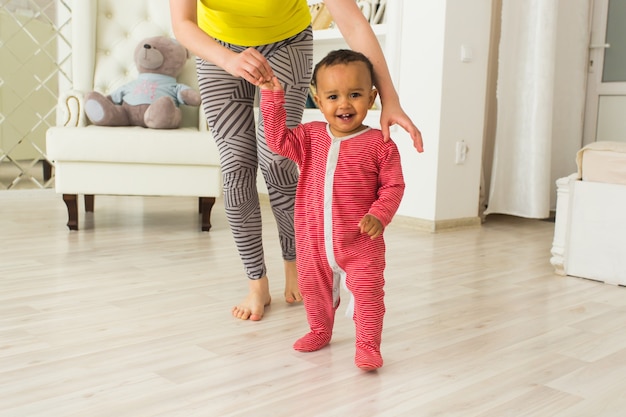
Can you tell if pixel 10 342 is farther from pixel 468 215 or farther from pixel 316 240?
pixel 468 215

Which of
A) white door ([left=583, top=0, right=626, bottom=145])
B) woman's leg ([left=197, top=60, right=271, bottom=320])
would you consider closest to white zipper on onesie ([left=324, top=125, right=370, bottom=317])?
woman's leg ([left=197, top=60, right=271, bottom=320])

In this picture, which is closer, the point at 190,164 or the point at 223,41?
the point at 223,41

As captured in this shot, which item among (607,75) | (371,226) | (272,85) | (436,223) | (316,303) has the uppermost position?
(607,75)

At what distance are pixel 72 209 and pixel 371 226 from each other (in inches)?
73.7

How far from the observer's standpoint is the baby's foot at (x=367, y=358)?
127 cm

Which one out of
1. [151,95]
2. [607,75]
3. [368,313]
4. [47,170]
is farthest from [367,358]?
[47,170]

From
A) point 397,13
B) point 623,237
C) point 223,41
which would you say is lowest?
point 623,237

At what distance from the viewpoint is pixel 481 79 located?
3.13 m

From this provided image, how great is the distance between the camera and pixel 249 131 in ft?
5.30

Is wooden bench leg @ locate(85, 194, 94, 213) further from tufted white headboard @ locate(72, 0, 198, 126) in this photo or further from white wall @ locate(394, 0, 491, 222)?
white wall @ locate(394, 0, 491, 222)

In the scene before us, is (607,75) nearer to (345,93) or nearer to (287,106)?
(287,106)

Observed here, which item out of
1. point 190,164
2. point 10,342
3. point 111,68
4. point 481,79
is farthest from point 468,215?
point 10,342

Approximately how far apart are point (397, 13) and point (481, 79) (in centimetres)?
49

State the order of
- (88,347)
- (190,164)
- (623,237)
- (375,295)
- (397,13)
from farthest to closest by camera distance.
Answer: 1. (397,13)
2. (190,164)
3. (623,237)
4. (88,347)
5. (375,295)
